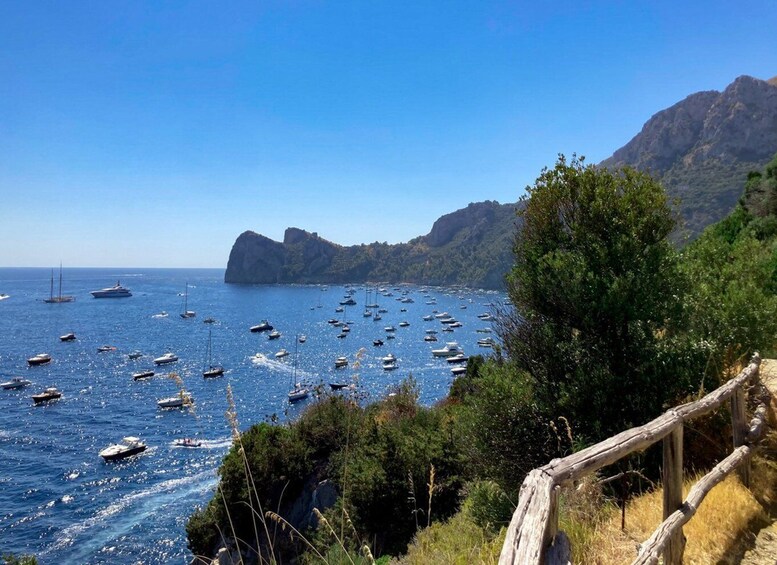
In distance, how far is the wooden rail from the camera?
2121mm

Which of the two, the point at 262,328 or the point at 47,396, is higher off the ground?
the point at 262,328

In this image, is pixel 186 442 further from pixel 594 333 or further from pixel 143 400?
pixel 594 333

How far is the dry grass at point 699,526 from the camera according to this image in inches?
158

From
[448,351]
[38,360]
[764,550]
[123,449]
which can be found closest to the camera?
[764,550]

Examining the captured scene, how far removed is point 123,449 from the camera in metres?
32.5

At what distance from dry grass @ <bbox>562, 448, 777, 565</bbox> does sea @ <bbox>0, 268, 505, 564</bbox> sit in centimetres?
264

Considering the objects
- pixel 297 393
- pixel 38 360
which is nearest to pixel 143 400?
pixel 297 393

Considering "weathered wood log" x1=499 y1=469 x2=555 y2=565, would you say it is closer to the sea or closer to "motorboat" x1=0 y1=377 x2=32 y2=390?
the sea

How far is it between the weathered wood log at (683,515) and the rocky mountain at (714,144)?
105093 mm

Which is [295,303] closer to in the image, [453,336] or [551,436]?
[453,336]

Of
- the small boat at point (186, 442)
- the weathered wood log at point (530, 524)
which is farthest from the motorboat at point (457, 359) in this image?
the weathered wood log at point (530, 524)

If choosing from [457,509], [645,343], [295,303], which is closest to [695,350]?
[645,343]

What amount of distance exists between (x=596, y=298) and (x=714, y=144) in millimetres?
148244

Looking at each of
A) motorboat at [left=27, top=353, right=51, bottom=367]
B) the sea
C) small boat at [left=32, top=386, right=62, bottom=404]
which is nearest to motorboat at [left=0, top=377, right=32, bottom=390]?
the sea
